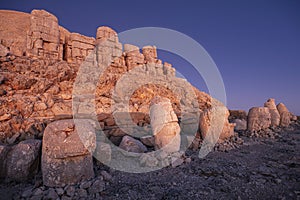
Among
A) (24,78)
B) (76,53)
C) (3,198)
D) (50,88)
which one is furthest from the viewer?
(76,53)

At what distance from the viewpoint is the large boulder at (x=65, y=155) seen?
124 inches

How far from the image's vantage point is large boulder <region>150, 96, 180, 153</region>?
5188mm

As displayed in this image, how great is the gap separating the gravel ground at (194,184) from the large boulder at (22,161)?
0.16 m

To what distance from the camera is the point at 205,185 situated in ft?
10.9

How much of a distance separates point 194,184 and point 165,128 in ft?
7.14

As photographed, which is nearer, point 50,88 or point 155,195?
point 155,195

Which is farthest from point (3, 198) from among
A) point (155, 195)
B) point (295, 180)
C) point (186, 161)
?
point (295, 180)

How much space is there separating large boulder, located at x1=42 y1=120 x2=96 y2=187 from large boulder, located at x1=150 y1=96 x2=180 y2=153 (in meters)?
2.45

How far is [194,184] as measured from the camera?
11.1 feet

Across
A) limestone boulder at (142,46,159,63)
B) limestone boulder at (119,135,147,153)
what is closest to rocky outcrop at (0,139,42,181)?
limestone boulder at (119,135,147,153)

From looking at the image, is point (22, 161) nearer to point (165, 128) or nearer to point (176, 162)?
point (176, 162)

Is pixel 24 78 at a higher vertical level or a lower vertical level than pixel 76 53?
lower

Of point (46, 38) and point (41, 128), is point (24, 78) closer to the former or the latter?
point (41, 128)

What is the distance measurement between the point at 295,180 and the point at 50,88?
10904 millimetres
